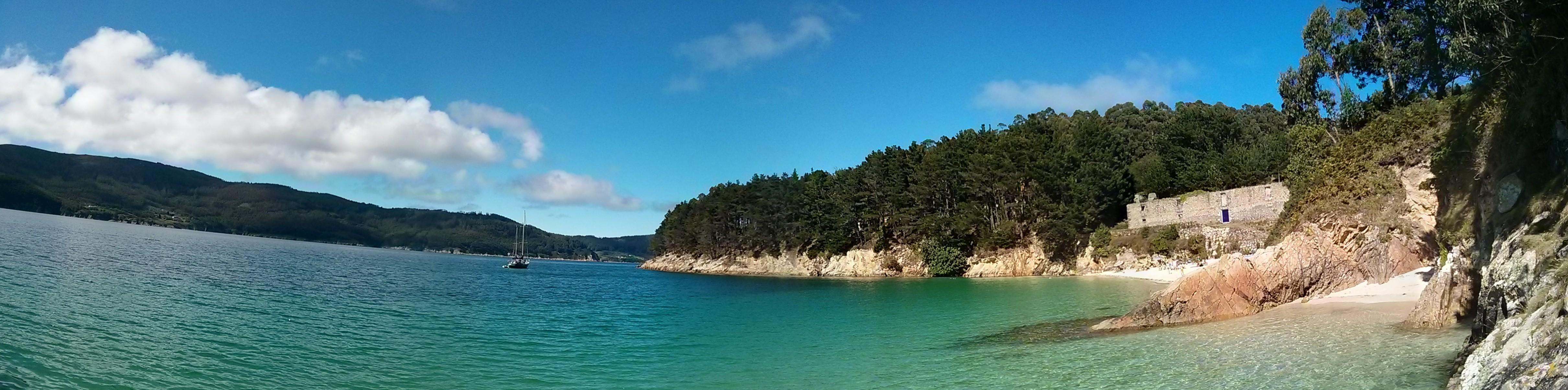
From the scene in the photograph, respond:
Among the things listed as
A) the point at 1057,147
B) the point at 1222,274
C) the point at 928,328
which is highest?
the point at 1057,147

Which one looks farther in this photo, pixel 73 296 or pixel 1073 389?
pixel 73 296

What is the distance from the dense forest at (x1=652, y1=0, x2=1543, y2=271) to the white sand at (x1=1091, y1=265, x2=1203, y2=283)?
245 inches

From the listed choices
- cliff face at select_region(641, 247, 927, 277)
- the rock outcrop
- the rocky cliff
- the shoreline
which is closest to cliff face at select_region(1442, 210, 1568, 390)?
the rock outcrop

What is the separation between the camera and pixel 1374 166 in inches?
810

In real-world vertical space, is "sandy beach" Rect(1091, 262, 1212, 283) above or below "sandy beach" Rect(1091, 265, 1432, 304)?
below

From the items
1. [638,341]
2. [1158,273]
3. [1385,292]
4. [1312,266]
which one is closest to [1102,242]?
[1158,273]

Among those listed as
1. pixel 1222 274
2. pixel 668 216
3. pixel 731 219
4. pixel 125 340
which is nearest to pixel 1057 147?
pixel 1222 274

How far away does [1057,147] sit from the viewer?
58125mm

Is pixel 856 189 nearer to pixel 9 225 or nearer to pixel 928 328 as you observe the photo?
pixel 928 328

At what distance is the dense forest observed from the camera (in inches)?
619

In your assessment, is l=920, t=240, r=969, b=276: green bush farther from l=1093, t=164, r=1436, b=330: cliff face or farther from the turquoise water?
l=1093, t=164, r=1436, b=330: cliff face

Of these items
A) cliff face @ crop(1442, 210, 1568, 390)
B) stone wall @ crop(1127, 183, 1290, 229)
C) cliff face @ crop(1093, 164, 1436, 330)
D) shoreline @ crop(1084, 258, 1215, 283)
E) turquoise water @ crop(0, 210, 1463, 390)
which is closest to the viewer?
cliff face @ crop(1442, 210, 1568, 390)

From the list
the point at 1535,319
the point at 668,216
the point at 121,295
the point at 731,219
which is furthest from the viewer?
the point at 668,216

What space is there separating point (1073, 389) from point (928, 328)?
10.0 m
